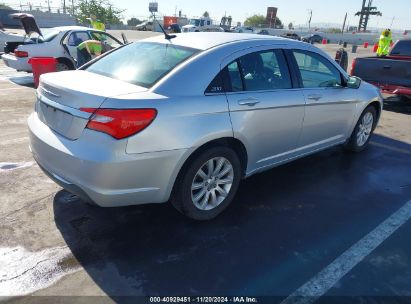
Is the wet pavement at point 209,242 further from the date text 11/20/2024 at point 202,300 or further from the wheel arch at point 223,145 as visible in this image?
the wheel arch at point 223,145

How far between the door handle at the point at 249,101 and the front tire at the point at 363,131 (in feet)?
8.48

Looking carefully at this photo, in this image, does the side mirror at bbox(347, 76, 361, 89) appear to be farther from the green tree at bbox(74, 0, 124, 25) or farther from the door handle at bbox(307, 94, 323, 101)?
the green tree at bbox(74, 0, 124, 25)

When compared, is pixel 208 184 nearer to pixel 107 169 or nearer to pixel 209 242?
pixel 209 242

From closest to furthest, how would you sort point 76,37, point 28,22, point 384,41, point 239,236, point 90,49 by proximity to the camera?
1. point 239,236
2. point 90,49
3. point 28,22
4. point 76,37
5. point 384,41

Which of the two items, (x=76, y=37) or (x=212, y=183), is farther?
(x=76, y=37)

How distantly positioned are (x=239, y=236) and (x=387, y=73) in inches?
289

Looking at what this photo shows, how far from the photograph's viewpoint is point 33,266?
2961 mm

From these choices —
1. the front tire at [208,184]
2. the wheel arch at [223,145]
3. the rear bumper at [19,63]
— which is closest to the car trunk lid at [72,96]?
the wheel arch at [223,145]

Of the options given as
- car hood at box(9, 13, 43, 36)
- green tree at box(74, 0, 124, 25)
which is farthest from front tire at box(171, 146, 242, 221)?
green tree at box(74, 0, 124, 25)

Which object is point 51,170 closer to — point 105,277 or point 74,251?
point 74,251

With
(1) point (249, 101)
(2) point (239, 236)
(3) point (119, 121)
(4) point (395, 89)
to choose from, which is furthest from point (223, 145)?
(4) point (395, 89)

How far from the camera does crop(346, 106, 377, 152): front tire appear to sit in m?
5.73

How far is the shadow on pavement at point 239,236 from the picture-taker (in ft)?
9.51

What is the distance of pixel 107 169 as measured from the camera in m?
2.93
